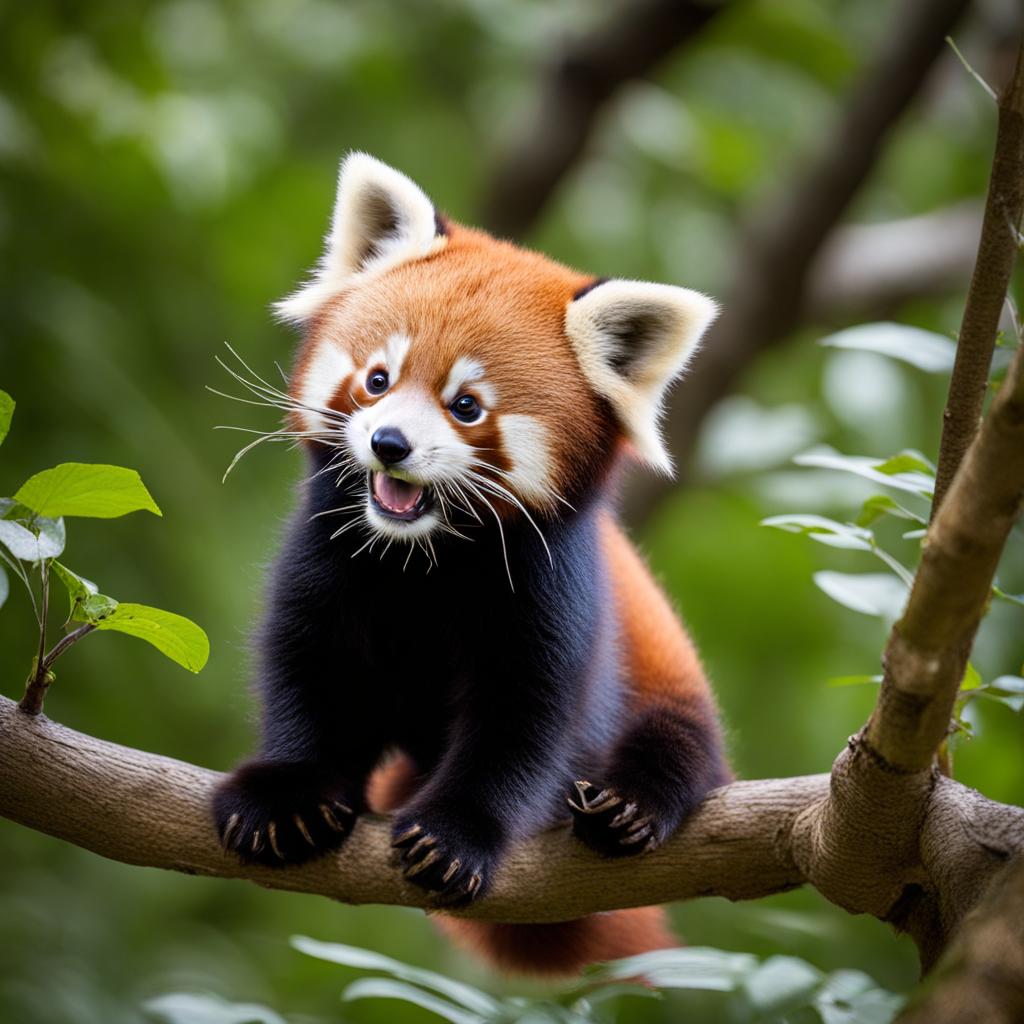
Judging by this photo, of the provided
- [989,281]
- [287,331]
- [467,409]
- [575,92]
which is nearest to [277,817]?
[467,409]

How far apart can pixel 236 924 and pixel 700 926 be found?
2233 millimetres

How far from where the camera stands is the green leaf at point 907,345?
2.44 m

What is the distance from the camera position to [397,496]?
91.8 inches

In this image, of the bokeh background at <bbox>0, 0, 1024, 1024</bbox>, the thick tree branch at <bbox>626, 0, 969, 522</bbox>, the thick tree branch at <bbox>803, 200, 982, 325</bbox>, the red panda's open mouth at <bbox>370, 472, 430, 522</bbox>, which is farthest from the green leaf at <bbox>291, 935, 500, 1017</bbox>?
the thick tree branch at <bbox>803, 200, 982, 325</bbox>

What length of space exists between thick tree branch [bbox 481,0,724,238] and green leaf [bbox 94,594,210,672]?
401 cm

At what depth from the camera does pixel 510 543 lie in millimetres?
2457

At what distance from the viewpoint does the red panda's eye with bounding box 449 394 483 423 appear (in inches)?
92.2

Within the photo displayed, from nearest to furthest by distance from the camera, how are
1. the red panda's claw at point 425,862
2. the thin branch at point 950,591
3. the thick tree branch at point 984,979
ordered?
1. the thick tree branch at point 984,979
2. the thin branch at point 950,591
3. the red panda's claw at point 425,862

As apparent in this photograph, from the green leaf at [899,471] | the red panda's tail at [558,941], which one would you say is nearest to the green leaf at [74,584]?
the green leaf at [899,471]

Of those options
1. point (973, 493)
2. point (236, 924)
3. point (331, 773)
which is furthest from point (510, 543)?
point (236, 924)

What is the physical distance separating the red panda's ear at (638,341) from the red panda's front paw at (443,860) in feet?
2.66

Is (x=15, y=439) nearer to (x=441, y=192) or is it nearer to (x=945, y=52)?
(x=441, y=192)

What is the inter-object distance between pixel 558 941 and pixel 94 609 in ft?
4.93

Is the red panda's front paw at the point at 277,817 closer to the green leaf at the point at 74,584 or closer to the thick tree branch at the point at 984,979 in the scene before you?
the green leaf at the point at 74,584
